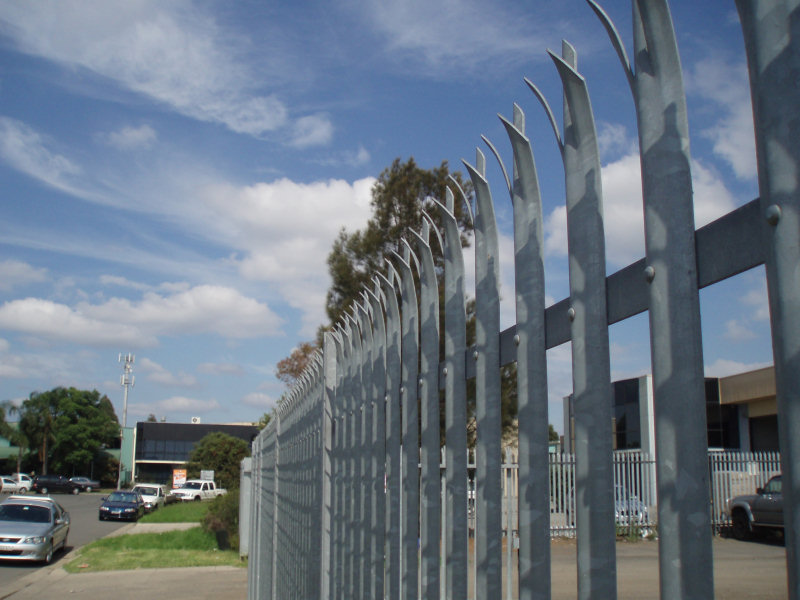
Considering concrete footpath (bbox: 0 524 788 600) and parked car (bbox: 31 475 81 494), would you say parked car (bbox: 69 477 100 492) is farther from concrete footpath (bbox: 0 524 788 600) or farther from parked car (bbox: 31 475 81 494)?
concrete footpath (bbox: 0 524 788 600)

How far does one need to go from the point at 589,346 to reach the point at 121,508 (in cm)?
3719

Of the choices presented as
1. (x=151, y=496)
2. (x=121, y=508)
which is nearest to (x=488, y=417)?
(x=121, y=508)

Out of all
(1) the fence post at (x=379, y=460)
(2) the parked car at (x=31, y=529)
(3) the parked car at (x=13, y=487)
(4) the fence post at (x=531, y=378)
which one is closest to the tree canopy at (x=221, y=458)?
(3) the parked car at (x=13, y=487)

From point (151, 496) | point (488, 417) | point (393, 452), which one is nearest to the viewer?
point (488, 417)

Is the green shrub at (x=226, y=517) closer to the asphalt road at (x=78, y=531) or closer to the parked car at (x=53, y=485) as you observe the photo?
the asphalt road at (x=78, y=531)

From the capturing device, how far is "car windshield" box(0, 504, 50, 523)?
20.2m

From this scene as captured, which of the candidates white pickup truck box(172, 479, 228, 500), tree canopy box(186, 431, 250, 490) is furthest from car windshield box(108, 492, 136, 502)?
tree canopy box(186, 431, 250, 490)

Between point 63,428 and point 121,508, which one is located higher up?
point 63,428

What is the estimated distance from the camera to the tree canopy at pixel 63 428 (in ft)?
242

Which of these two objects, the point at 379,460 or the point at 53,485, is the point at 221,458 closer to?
the point at 53,485

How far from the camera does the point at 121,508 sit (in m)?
35.1

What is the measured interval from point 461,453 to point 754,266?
3.98 ft

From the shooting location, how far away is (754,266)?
1.13 m

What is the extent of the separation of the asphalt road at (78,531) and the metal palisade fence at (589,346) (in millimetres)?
16019
